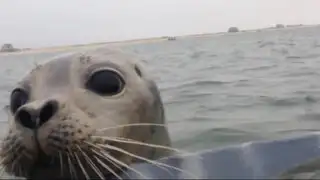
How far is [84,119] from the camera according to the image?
7.14 ft

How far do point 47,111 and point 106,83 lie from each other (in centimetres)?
45

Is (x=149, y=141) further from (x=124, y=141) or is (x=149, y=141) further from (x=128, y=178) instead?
(x=128, y=178)

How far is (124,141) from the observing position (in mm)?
2236

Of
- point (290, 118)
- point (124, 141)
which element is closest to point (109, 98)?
point (124, 141)

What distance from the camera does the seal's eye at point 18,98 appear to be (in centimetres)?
245

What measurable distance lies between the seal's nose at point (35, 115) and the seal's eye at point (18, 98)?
376mm

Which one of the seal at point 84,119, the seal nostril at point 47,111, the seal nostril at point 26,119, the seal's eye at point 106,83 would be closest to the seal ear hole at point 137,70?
the seal at point 84,119

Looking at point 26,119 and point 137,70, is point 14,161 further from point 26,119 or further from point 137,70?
point 137,70

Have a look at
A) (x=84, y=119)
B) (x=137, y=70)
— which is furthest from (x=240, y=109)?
(x=84, y=119)

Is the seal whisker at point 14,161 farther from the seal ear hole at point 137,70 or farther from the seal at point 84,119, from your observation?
the seal ear hole at point 137,70

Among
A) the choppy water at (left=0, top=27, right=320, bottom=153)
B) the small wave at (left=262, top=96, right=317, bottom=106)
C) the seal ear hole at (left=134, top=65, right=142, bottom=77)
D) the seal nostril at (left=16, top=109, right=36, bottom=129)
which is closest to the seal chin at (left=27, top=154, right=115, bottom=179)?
the seal nostril at (left=16, top=109, right=36, bottom=129)

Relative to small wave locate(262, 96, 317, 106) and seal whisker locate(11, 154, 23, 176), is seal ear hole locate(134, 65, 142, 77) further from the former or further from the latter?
small wave locate(262, 96, 317, 106)

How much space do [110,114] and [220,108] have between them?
412 cm

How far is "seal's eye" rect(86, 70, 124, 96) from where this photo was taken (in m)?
2.42
